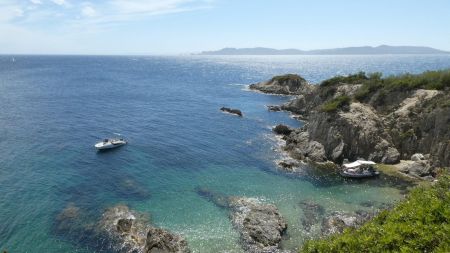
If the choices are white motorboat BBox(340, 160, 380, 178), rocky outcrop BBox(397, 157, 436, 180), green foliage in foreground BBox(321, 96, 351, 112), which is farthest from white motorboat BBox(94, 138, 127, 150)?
rocky outcrop BBox(397, 157, 436, 180)

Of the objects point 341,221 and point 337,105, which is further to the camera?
point 337,105

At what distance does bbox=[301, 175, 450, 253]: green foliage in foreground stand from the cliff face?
1491 inches

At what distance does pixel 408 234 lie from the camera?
698 inches

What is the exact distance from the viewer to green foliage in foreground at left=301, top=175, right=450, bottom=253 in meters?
16.8

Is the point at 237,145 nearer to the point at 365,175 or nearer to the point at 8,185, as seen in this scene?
the point at 365,175

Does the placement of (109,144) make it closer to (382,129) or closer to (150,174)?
(150,174)

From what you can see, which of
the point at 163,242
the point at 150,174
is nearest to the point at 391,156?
the point at 150,174

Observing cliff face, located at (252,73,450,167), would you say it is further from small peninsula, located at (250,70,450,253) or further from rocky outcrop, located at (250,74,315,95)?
rocky outcrop, located at (250,74,315,95)

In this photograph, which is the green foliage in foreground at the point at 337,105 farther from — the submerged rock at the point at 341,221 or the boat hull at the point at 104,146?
the boat hull at the point at 104,146

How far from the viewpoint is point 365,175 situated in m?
51.5

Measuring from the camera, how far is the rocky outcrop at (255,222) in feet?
114

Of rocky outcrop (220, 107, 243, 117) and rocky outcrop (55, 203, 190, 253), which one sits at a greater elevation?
rocky outcrop (55, 203, 190, 253)

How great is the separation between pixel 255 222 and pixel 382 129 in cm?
3505

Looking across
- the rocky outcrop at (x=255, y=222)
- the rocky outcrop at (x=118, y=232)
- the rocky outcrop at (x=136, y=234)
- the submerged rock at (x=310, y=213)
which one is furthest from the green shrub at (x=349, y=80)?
the rocky outcrop at (x=136, y=234)
